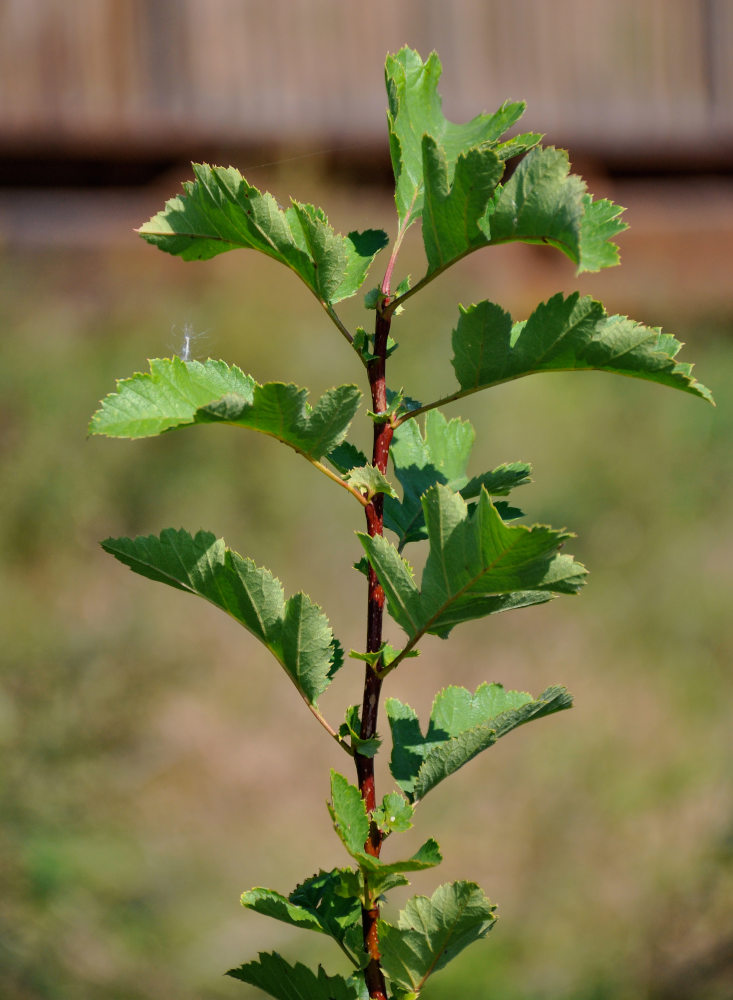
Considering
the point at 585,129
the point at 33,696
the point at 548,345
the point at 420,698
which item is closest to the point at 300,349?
the point at 420,698

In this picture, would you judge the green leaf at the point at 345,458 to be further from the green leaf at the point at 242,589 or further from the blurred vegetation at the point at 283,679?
the blurred vegetation at the point at 283,679

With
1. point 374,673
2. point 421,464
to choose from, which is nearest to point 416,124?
point 421,464

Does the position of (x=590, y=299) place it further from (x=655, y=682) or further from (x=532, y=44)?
(x=532, y=44)

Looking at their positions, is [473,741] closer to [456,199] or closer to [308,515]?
[456,199]

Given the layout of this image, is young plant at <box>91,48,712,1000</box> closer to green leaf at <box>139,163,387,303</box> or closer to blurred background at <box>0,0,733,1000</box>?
green leaf at <box>139,163,387,303</box>

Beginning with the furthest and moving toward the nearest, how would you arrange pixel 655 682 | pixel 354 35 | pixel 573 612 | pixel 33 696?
pixel 354 35, pixel 573 612, pixel 655 682, pixel 33 696

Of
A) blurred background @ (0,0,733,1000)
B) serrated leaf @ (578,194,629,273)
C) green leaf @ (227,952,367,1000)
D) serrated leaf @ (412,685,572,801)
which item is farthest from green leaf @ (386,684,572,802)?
blurred background @ (0,0,733,1000)

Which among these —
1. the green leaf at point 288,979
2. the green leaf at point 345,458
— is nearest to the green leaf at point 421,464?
the green leaf at point 345,458

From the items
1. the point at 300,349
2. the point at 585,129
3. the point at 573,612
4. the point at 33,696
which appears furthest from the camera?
the point at 585,129
